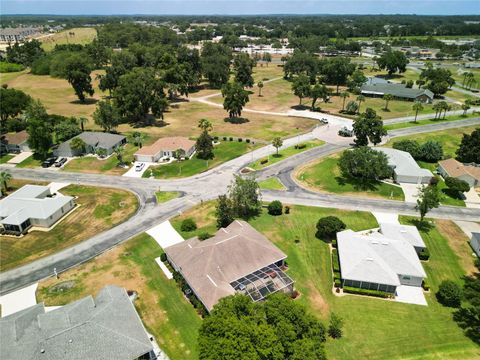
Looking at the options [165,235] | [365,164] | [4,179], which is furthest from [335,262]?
[4,179]

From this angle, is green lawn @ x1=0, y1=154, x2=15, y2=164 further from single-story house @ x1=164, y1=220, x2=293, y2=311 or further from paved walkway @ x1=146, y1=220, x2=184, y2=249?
single-story house @ x1=164, y1=220, x2=293, y2=311

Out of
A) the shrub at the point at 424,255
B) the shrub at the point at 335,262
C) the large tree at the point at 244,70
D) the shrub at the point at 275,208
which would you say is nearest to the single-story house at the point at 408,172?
the shrub at the point at 424,255

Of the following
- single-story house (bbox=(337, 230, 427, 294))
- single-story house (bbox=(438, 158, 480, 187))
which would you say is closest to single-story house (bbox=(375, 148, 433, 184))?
single-story house (bbox=(438, 158, 480, 187))

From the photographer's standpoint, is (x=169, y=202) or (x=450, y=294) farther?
(x=169, y=202)

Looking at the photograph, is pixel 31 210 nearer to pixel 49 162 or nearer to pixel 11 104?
pixel 49 162

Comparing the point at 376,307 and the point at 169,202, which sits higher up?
the point at 376,307

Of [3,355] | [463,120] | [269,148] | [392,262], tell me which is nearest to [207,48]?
[269,148]

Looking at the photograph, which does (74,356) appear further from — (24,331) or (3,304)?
(3,304)

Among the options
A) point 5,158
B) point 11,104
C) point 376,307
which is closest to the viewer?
point 376,307
